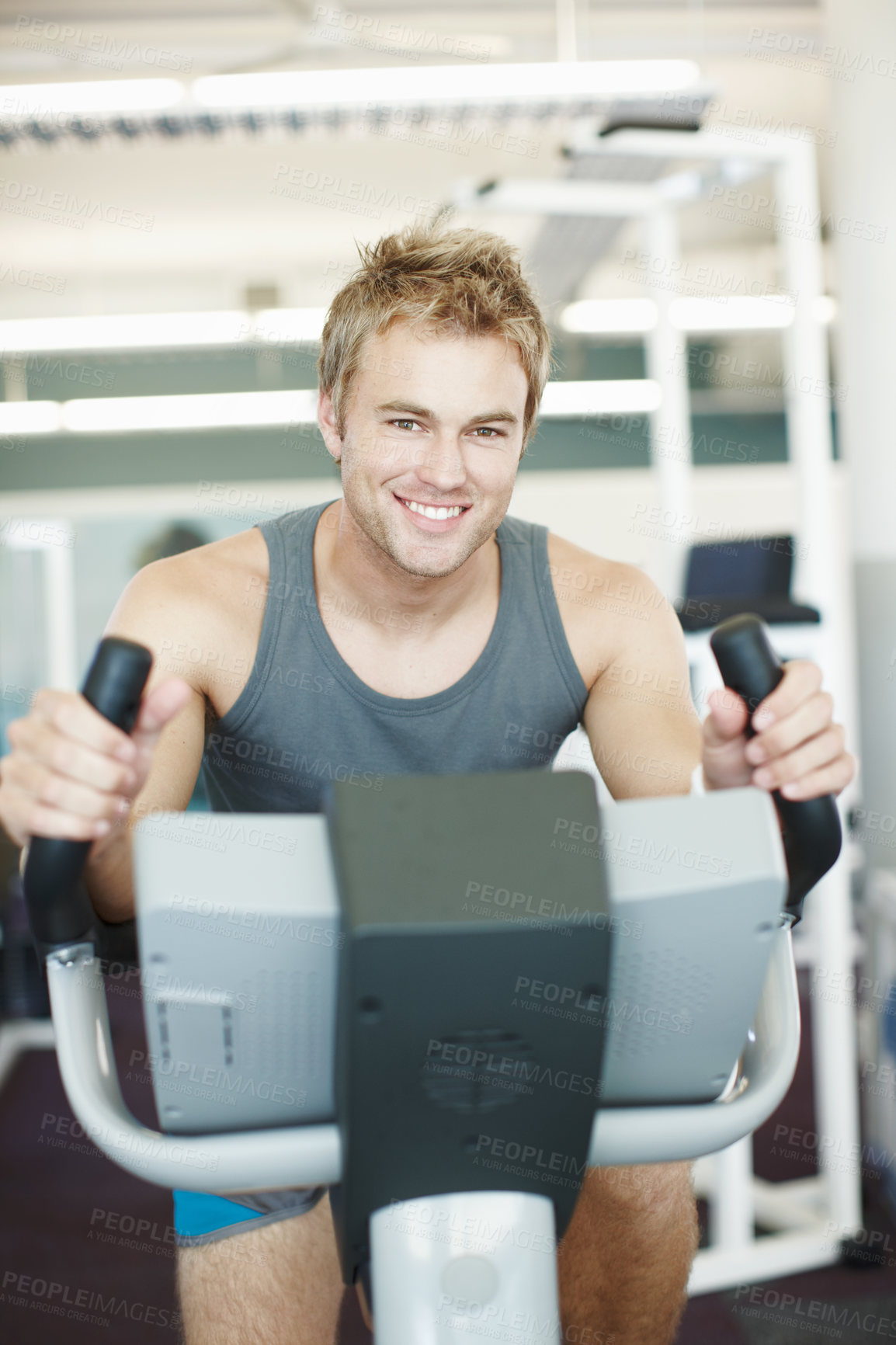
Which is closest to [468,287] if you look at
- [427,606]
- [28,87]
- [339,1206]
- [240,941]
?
[427,606]

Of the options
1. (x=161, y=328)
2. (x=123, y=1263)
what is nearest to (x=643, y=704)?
(x=123, y=1263)

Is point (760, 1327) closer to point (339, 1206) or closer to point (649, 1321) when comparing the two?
point (649, 1321)

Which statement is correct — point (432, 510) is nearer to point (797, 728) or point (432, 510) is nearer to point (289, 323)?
point (797, 728)

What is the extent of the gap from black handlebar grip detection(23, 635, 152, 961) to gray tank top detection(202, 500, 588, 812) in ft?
1.70

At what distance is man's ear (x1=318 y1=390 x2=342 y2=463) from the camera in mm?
1589

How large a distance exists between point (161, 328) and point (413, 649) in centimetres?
403

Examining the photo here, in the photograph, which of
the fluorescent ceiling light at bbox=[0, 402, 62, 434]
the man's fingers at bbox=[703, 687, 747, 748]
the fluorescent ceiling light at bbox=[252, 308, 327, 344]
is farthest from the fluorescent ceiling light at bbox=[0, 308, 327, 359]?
the man's fingers at bbox=[703, 687, 747, 748]

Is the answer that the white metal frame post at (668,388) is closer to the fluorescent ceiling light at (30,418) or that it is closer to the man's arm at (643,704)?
the man's arm at (643,704)

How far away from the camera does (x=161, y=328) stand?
16.3 ft

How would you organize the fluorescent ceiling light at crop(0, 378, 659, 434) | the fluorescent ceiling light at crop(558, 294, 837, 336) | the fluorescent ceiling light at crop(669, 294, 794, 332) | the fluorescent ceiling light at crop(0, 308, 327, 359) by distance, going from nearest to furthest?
the fluorescent ceiling light at crop(0, 308, 327, 359) → the fluorescent ceiling light at crop(669, 294, 794, 332) → the fluorescent ceiling light at crop(558, 294, 837, 336) → the fluorescent ceiling light at crop(0, 378, 659, 434)

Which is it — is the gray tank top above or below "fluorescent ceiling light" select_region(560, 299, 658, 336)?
below

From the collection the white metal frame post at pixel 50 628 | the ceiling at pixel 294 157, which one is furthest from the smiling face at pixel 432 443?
the white metal frame post at pixel 50 628

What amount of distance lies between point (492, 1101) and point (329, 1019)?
13cm

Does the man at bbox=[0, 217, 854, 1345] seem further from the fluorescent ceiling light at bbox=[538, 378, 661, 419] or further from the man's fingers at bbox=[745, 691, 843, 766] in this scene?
the fluorescent ceiling light at bbox=[538, 378, 661, 419]
